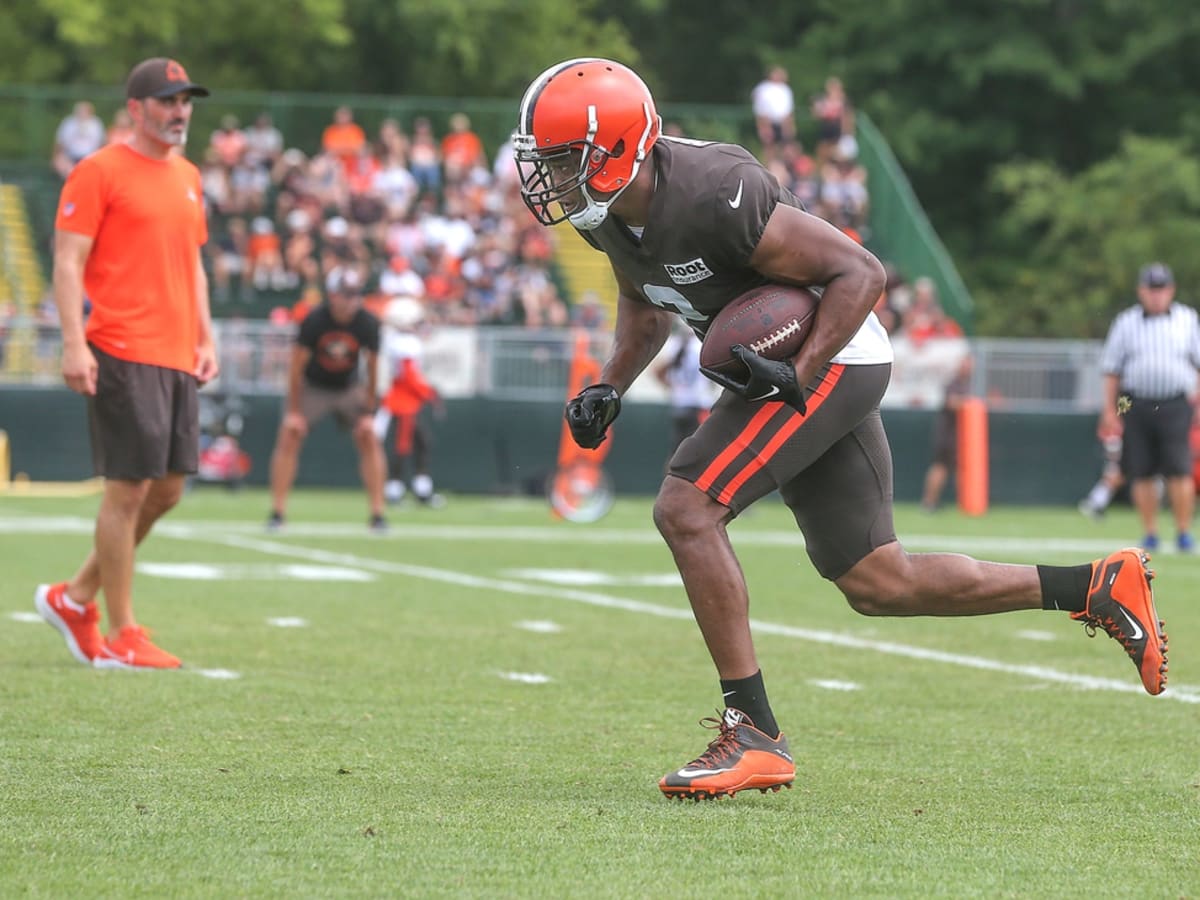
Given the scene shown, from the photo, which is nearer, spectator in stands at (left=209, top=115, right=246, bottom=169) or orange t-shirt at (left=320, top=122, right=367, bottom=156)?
spectator in stands at (left=209, top=115, right=246, bottom=169)

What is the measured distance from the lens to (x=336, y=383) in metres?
15.2

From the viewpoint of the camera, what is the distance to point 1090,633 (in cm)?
604

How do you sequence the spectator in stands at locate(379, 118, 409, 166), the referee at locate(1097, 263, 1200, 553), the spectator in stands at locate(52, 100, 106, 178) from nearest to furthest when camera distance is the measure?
the referee at locate(1097, 263, 1200, 553) → the spectator in stands at locate(52, 100, 106, 178) → the spectator in stands at locate(379, 118, 409, 166)

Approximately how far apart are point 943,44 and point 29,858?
35.1 meters

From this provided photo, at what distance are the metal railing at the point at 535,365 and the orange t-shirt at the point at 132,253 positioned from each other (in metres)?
14.9

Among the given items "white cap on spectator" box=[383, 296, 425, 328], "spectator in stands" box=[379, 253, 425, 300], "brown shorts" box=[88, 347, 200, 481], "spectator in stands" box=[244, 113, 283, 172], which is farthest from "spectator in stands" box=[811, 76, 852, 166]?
"brown shorts" box=[88, 347, 200, 481]

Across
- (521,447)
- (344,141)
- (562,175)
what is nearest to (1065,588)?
(562,175)

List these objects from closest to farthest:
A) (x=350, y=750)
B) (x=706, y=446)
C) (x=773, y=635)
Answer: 1. (x=706, y=446)
2. (x=350, y=750)
3. (x=773, y=635)

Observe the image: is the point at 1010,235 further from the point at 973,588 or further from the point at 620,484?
the point at 973,588

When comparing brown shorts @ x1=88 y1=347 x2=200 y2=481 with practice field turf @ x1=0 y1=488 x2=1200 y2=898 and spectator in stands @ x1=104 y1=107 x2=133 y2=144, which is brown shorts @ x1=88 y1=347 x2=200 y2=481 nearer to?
practice field turf @ x1=0 y1=488 x2=1200 y2=898

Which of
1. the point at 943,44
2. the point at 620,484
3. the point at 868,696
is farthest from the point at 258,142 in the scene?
the point at 868,696

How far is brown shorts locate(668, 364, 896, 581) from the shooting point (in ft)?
17.0

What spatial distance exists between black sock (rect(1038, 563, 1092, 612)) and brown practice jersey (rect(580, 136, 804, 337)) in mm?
1115

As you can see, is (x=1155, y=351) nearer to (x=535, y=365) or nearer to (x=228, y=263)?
(x=535, y=365)
